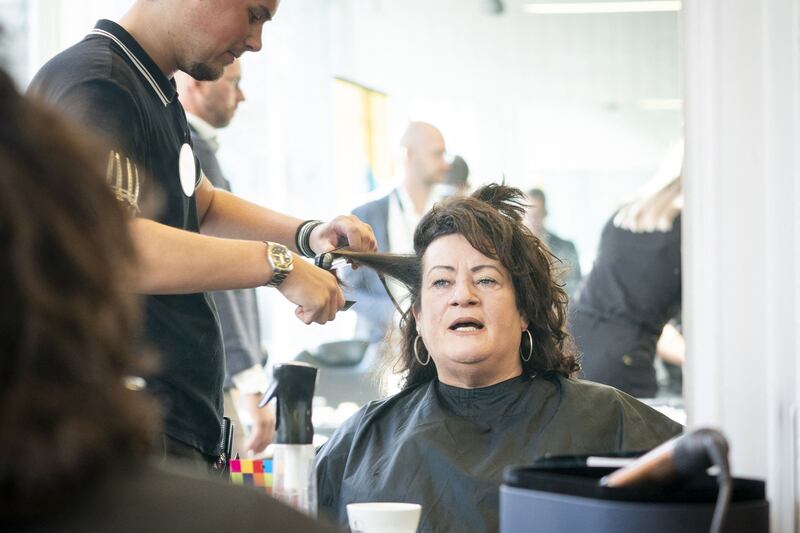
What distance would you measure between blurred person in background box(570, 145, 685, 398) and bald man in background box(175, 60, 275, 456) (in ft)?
4.27

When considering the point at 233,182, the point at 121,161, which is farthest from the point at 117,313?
the point at 233,182

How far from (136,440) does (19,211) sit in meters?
0.15

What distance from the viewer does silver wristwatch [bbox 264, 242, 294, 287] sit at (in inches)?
68.6

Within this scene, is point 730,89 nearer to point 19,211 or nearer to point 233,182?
point 19,211

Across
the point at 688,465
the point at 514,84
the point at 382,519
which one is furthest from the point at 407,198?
the point at 688,465

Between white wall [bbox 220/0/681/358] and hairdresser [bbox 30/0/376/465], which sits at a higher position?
white wall [bbox 220/0/681/358]

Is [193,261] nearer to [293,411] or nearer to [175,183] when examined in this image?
[175,183]

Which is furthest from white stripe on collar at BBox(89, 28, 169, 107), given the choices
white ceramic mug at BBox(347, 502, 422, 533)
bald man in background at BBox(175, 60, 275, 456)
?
bald man in background at BBox(175, 60, 275, 456)

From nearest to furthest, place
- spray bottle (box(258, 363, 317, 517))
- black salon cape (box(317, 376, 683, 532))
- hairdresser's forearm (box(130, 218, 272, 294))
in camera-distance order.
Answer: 1. spray bottle (box(258, 363, 317, 517))
2. hairdresser's forearm (box(130, 218, 272, 294))
3. black salon cape (box(317, 376, 683, 532))

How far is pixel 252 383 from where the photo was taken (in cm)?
361

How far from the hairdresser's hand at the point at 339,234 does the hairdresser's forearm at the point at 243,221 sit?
8 centimetres

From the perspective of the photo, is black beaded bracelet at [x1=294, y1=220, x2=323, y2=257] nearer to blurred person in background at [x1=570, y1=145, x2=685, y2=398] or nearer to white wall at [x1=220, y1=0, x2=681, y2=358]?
blurred person in background at [x1=570, y1=145, x2=685, y2=398]

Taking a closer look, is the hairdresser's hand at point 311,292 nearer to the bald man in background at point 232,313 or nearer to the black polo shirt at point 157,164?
the black polo shirt at point 157,164

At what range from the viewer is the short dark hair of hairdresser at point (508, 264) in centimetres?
232
